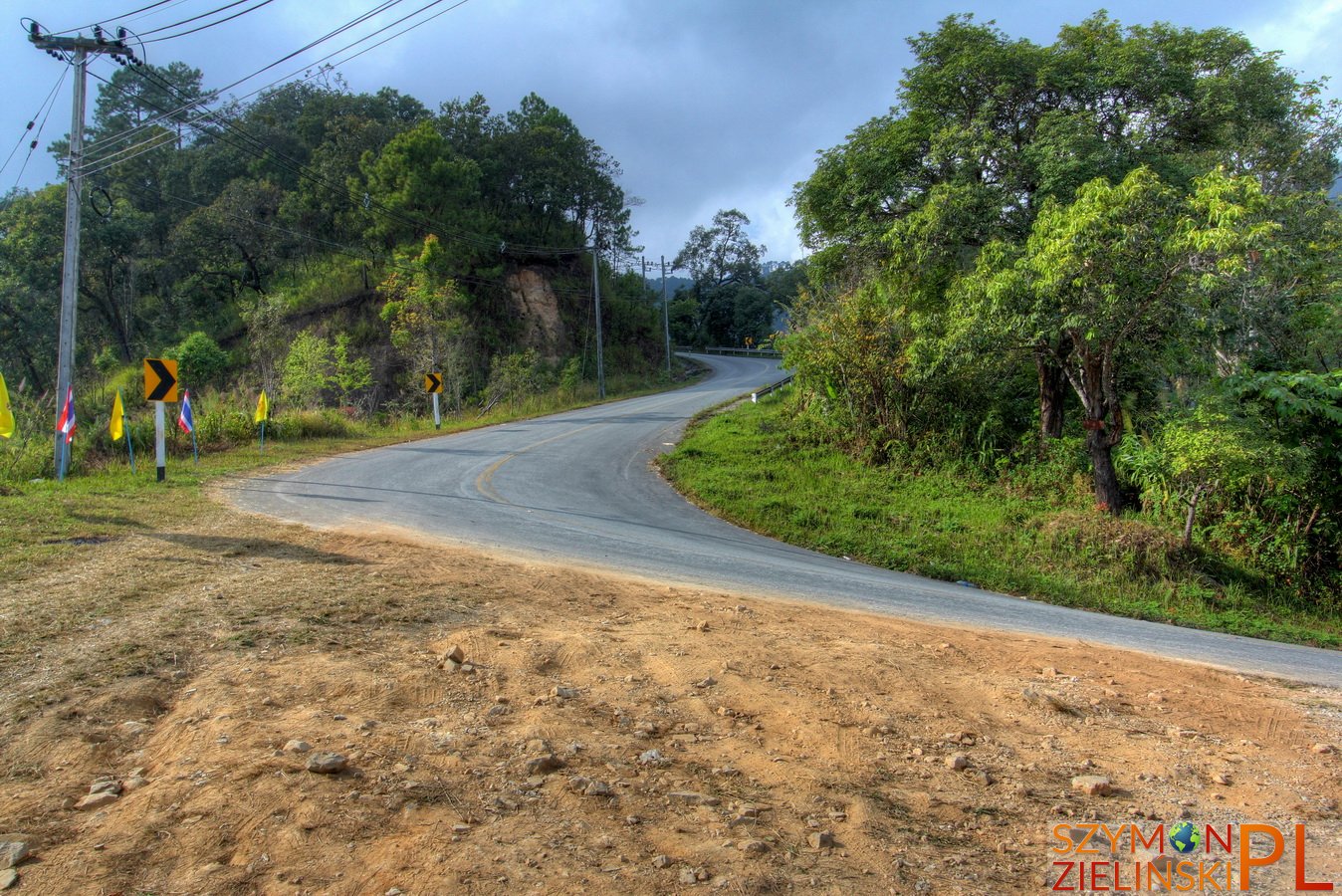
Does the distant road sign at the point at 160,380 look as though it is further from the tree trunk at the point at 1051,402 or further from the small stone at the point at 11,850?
the tree trunk at the point at 1051,402

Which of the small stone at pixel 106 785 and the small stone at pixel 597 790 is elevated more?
the small stone at pixel 106 785

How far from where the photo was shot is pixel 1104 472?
14883 mm

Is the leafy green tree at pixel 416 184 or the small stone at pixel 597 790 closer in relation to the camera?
the small stone at pixel 597 790

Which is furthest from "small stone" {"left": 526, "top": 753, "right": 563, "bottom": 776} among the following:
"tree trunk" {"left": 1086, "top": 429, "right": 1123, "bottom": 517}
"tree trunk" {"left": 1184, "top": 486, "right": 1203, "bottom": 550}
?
"tree trunk" {"left": 1086, "top": 429, "right": 1123, "bottom": 517}

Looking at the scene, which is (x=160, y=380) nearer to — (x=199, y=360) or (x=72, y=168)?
(x=72, y=168)

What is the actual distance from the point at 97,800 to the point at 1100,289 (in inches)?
540

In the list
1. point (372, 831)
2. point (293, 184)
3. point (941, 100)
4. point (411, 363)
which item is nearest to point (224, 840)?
point (372, 831)

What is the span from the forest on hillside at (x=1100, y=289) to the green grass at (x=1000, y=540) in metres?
0.74

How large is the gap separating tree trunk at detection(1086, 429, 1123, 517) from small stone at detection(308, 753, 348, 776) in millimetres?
14963

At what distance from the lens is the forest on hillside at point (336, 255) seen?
39062 millimetres

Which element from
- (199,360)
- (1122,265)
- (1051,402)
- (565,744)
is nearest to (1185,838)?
(565,744)

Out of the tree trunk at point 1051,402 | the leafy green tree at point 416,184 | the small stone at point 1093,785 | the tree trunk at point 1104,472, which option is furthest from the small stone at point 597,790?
the leafy green tree at point 416,184

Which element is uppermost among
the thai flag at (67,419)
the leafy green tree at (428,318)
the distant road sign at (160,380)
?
the leafy green tree at (428,318)

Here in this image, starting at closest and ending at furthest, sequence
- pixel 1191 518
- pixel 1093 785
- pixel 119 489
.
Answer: pixel 1093 785
pixel 119 489
pixel 1191 518
